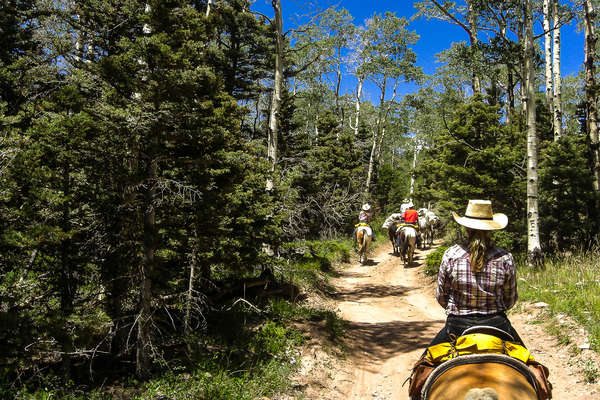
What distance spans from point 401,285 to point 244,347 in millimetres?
7495

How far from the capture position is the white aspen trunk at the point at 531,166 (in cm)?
952

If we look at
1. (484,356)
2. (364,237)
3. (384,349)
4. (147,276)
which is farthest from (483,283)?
(364,237)

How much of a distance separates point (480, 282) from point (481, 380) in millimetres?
961

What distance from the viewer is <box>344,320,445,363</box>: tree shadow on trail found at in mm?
6902

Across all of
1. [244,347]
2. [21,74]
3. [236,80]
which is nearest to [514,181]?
[244,347]

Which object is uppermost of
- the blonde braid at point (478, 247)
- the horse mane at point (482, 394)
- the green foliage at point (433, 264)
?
the blonde braid at point (478, 247)

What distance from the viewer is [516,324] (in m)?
7.05

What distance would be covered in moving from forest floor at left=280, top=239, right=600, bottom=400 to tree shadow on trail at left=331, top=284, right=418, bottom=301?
0.03 m

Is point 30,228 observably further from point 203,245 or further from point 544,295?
point 544,295

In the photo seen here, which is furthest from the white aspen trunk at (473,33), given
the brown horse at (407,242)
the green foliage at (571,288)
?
the green foliage at (571,288)

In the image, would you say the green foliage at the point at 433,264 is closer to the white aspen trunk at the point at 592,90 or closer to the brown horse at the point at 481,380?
Answer: the white aspen trunk at the point at 592,90

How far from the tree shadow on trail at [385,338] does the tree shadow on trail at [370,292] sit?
2.46m

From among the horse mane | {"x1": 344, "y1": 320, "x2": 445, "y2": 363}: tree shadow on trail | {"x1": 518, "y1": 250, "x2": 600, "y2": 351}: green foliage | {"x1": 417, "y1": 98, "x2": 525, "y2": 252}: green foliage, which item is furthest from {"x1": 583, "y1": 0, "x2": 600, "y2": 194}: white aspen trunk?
the horse mane

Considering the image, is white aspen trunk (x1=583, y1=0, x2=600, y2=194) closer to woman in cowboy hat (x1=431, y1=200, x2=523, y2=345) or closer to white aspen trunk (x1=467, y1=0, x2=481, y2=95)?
white aspen trunk (x1=467, y1=0, x2=481, y2=95)
